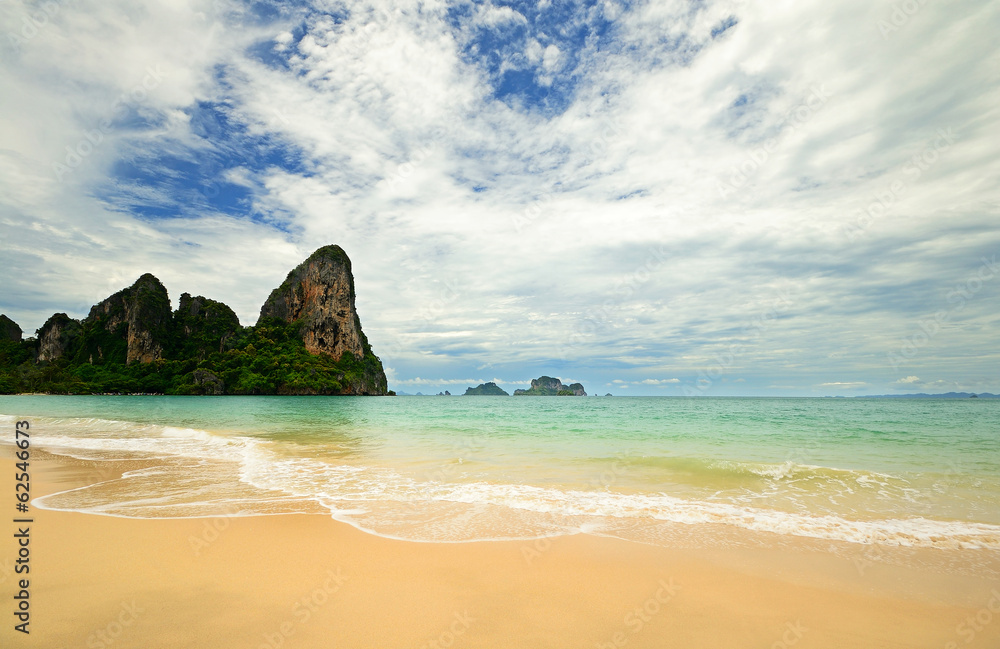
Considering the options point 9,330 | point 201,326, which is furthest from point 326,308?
point 9,330

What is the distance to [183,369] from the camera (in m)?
95.7

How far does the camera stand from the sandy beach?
129 inches

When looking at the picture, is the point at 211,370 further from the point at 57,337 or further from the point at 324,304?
the point at 57,337

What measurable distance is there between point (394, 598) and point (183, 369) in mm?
116373

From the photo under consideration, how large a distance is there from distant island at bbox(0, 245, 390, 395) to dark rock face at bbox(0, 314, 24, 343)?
905mm

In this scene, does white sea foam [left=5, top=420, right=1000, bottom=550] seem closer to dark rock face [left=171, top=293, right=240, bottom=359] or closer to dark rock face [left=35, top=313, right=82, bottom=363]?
dark rock face [left=171, top=293, right=240, bottom=359]

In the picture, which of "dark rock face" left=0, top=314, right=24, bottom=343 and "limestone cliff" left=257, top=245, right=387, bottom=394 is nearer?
"limestone cliff" left=257, top=245, right=387, bottom=394

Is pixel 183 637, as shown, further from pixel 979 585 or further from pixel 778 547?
pixel 979 585

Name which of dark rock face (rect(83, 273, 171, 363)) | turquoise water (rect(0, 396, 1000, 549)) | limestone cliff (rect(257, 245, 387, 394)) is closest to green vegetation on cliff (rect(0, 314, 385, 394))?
limestone cliff (rect(257, 245, 387, 394))

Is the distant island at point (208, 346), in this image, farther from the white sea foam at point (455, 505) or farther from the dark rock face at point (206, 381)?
the white sea foam at point (455, 505)

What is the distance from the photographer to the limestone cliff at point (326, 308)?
103312mm

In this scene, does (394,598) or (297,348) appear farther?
(297,348)

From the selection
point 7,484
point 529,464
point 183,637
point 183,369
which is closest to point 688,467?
point 529,464

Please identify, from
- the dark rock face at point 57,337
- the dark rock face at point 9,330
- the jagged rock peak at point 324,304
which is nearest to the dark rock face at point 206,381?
the jagged rock peak at point 324,304
